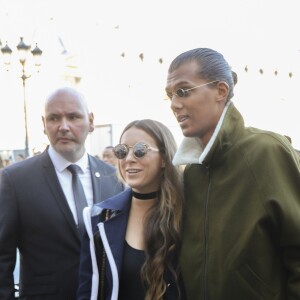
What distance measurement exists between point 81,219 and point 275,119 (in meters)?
23.3

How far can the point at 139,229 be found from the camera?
239 cm

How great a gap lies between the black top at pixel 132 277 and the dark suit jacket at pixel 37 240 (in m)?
0.49

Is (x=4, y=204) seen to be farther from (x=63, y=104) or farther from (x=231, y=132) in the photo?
(x=231, y=132)

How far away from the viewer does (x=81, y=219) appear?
8.97 feet

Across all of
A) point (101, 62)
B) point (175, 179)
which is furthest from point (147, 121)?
point (101, 62)

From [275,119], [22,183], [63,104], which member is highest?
[63,104]

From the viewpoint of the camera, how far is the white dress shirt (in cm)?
280

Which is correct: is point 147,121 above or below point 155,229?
above

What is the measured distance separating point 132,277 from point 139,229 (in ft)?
0.86

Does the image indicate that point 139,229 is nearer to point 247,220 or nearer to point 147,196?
point 147,196

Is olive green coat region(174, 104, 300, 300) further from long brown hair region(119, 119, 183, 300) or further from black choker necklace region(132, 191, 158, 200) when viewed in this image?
black choker necklace region(132, 191, 158, 200)

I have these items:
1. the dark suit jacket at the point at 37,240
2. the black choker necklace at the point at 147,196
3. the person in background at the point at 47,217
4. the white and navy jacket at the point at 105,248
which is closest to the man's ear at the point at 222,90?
the black choker necklace at the point at 147,196

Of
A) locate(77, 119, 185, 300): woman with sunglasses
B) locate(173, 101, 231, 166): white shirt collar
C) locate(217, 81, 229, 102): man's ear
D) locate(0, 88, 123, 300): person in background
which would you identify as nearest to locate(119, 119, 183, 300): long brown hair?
locate(77, 119, 185, 300): woman with sunglasses

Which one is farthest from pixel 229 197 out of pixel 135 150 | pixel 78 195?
pixel 78 195
